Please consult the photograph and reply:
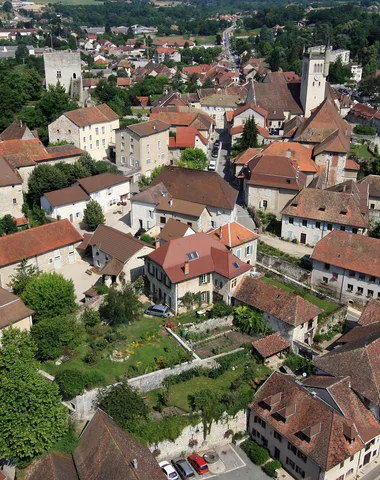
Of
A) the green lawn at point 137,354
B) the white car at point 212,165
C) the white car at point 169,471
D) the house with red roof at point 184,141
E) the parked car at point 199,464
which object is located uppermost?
the house with red roof at point 184,141

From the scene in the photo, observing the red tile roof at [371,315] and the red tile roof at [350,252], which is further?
the red tile roof at [350,252]

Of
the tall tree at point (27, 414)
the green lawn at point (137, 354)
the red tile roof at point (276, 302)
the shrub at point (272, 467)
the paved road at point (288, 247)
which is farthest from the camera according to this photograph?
the paved road at point (288, 247)

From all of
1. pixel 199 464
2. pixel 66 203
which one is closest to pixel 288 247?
pixel 66 203

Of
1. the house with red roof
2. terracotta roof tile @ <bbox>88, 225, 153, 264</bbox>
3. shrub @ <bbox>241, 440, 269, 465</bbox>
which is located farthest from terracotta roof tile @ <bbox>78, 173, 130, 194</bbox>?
shrub @ <bbox>241, 440, 269, 465</bbox>

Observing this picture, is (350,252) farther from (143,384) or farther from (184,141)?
(184,141)

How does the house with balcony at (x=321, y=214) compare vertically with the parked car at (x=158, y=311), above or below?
above

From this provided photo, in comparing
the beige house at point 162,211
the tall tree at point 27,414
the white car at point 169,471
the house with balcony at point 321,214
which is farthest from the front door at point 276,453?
the house with balcony at point 321,214

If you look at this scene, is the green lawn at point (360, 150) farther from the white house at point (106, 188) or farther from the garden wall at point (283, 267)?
the white house at point (106, 188)

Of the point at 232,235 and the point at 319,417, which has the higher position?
the point at 232,235
